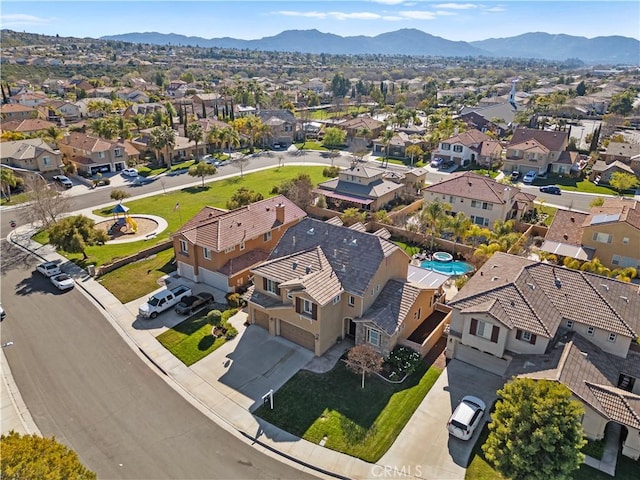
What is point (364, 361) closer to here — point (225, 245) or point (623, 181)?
point (225, 245)

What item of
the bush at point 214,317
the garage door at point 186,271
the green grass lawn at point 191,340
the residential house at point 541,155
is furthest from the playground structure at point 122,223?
the residential house at point 541,155

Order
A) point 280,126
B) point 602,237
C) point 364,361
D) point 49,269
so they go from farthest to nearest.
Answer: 1. point 280,126
2. point 602,237
3. point 49,269
4. point 364,361

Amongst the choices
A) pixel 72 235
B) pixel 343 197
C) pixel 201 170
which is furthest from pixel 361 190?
pixel 72 235

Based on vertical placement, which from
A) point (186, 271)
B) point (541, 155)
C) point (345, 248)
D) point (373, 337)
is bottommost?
point (186, 271)

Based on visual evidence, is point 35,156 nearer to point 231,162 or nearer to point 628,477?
point 231,162

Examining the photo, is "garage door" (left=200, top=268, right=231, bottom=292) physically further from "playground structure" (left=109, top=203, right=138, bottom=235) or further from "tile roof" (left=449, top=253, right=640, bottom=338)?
"tile roof" (left=449, top=253, right=640, bottom=338)

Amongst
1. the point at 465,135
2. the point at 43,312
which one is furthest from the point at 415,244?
the point at 465,135

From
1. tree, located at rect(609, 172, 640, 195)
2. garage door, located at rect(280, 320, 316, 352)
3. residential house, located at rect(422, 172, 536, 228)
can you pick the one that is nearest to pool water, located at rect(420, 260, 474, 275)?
residential house, located at rect(422, 172, 536, 228)
